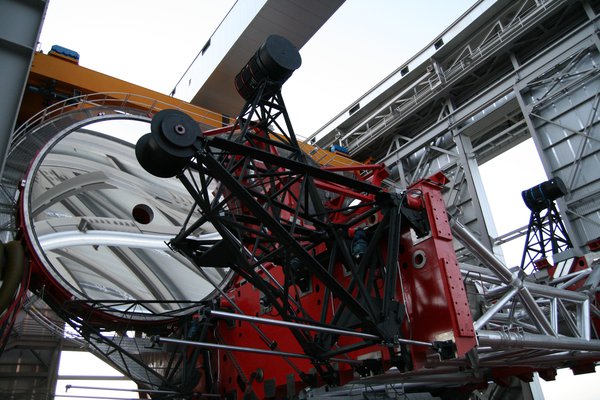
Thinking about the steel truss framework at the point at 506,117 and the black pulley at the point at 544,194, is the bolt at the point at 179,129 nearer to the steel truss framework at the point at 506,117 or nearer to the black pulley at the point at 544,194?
the steel truss framework at the point at 506,117

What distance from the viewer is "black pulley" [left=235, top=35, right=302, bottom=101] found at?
216 inches

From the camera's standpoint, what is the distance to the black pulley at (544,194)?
10148 mm

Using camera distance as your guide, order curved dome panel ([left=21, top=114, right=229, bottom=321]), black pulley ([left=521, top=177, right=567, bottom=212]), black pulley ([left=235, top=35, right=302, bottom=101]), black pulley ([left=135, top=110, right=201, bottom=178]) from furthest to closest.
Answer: black pulley ([left=521, top=177, right=567, bottom=212]), curved dome panel ([left=21, top=114, right=229, bottom=321]), black pulley ([left=235, top=35, right=302, bottom=101]), black pulley ([left=135, top=110, right=201, bottom=178])

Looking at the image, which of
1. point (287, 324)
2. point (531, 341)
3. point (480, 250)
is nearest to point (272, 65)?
point (287, 324)

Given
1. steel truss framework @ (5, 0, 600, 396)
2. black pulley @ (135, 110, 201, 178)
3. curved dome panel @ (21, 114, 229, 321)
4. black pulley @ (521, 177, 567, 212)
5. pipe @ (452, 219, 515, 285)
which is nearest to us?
black pulley @ (135, 110, 201, 178)

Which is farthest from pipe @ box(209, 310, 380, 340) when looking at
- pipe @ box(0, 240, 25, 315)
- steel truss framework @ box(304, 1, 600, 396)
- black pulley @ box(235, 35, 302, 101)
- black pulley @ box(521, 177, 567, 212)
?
black pulley @ box(521, 177, 567, 212)

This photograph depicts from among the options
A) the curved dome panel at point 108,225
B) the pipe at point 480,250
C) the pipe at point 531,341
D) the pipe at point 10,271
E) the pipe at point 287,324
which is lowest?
the pipe at point 531,341

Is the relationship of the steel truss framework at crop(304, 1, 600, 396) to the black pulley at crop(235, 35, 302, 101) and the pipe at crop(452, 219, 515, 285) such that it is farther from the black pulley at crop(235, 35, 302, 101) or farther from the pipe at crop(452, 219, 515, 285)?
the black pulley at crop(235, 35, 302, 101)

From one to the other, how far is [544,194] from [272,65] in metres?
7.45

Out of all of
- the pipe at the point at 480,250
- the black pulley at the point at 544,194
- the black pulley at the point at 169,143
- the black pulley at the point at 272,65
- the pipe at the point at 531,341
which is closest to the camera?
the black pulley at the point at 169,143

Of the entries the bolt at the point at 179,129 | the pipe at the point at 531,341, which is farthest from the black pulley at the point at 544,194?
the bolt at the point at 179,129

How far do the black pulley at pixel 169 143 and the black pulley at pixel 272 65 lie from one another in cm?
170

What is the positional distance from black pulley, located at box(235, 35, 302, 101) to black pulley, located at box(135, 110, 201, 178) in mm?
1698

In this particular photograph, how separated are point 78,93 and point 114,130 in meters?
2.14
